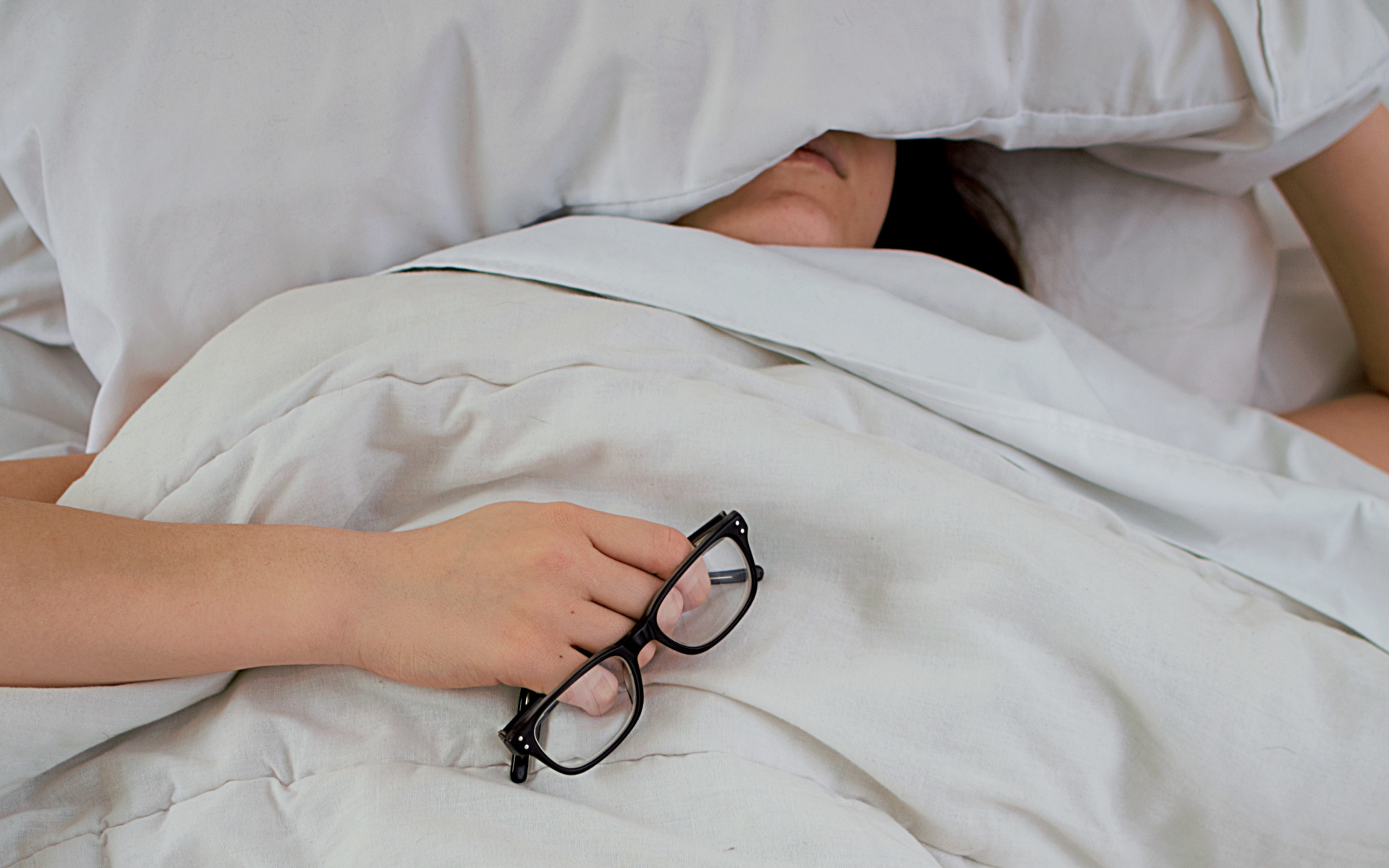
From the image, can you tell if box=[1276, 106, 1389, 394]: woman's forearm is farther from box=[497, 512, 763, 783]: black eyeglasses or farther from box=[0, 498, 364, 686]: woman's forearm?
box=[0, 498, 364, 686]: woman's forearm

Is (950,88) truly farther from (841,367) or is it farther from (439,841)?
(439,841)

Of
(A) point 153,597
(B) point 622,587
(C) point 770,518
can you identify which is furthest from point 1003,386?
(A) point 153,597

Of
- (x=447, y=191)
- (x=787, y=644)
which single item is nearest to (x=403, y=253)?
(x=447, y=191)

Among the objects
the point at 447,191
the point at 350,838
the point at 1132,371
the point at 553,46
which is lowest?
the point at 350,838

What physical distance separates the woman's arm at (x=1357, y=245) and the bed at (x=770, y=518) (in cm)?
10

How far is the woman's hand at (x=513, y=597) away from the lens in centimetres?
53

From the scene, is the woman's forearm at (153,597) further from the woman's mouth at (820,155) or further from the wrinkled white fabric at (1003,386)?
the woman's mouth at (820,155)

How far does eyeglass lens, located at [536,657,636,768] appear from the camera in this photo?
1.75 ft

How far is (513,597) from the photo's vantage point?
21.4 inches

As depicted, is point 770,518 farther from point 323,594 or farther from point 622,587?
point 323,594

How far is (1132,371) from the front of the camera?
2.65 feet

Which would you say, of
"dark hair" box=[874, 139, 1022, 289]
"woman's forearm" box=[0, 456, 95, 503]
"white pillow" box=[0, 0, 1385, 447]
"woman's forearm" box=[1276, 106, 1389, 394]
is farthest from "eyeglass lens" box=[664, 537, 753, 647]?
"woman's forearm" box=[1276, 106, 1389, 394]

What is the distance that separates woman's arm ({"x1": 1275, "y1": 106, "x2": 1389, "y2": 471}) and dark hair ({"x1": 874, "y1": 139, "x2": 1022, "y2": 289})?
0.30 metres

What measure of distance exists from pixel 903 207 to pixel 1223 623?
73cm
